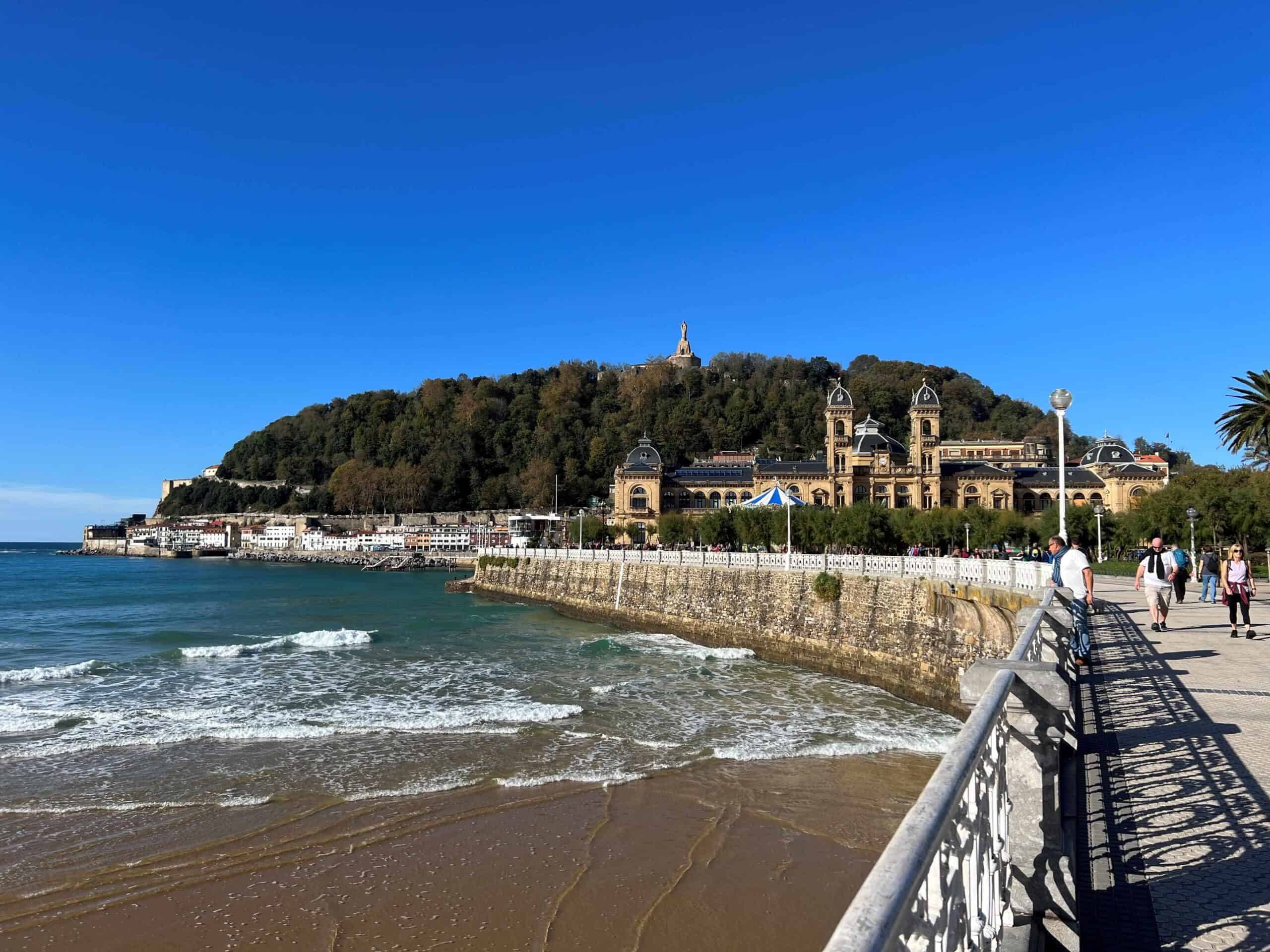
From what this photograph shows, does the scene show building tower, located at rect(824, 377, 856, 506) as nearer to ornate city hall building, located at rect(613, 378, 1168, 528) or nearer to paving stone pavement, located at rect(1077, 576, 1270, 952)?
ornate city hall building, located at rect(613, 378, 1168, 528)

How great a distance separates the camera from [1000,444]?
3634 inches

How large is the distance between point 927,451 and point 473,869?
249 feet

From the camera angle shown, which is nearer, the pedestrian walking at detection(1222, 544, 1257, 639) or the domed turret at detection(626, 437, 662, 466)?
the pedestrian walking at detection(1222, 544, 1257, 639)

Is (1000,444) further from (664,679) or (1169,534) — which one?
(664,679)

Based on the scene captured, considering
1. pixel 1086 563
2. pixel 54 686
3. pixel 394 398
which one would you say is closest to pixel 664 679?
pixel 1086 563

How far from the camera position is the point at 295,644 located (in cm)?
2756

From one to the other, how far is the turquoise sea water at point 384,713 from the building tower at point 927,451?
5434 centimetres

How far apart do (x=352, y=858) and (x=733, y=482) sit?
7741cm

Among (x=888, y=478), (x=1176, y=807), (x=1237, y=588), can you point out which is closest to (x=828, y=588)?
(x=1237, y=588)

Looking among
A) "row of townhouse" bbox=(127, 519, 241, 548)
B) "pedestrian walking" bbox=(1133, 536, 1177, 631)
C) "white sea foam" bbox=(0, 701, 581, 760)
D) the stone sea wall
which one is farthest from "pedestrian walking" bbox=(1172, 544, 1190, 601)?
"row of townhouse" bbox=(127, 519, 241, 548)

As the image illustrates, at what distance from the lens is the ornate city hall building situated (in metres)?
73.9

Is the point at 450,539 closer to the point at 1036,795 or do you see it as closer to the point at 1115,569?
the point at 1115,569

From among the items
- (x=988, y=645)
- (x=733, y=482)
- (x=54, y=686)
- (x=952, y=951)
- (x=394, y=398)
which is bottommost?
(x=54, y=686)

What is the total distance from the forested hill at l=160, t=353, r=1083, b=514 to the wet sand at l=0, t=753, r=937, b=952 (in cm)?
9411
